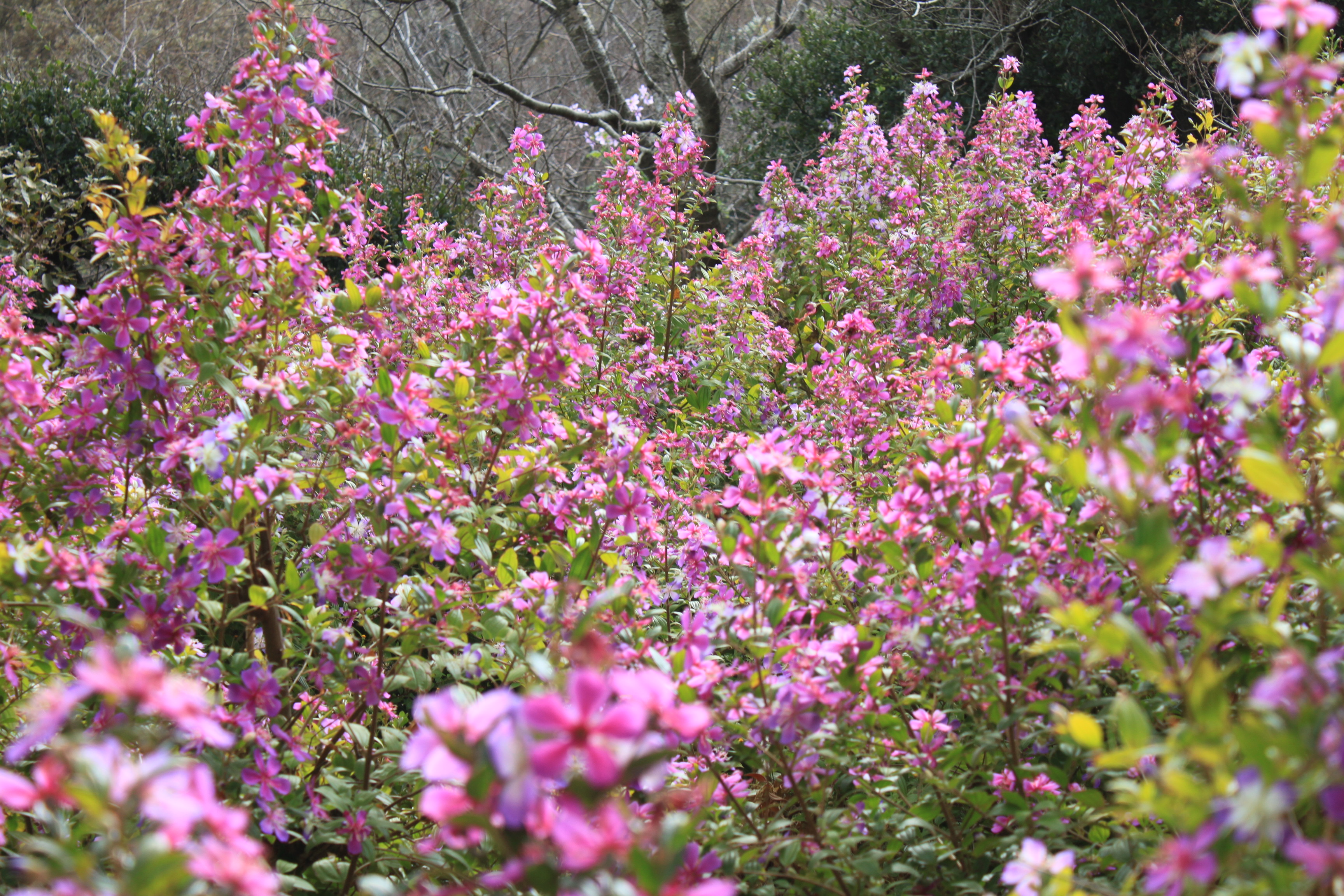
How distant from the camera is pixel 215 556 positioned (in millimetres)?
1509

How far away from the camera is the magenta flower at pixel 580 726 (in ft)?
2.10

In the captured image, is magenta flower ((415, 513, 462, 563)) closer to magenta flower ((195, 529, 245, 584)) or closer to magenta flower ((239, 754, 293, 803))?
magenta flower ((195, 529, 245, 584))

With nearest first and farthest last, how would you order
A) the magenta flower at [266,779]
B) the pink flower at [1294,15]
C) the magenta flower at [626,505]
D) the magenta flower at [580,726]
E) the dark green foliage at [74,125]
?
the magenta flower at [580,726], the pink flower at [1294,15], the magenta flower at [266,779], the magenta flower at [626,505], the dark green foliage at [74,125]

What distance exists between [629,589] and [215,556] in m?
0.67

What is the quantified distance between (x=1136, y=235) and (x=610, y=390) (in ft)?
5.39

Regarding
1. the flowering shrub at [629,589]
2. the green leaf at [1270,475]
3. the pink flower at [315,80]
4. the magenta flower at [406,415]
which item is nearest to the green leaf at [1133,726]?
the flowering shrub at [629,589]

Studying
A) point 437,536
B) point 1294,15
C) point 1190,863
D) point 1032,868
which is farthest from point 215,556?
point 1294,15

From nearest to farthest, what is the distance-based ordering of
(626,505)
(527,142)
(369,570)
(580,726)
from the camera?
(580,726), (369,570), (626,505), (527,142)

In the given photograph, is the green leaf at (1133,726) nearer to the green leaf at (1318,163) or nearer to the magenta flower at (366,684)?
the green leaf at (1318,163)

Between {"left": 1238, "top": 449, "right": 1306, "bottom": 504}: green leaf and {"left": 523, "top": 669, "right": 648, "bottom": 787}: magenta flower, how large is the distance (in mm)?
525

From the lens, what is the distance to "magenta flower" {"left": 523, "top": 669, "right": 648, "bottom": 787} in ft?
2.10

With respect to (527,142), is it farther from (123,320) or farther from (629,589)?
(629,589)

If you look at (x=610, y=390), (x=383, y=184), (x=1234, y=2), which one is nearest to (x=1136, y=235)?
(x=610, y=390)

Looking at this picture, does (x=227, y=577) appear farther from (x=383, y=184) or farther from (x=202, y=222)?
(x=383, y=184)
